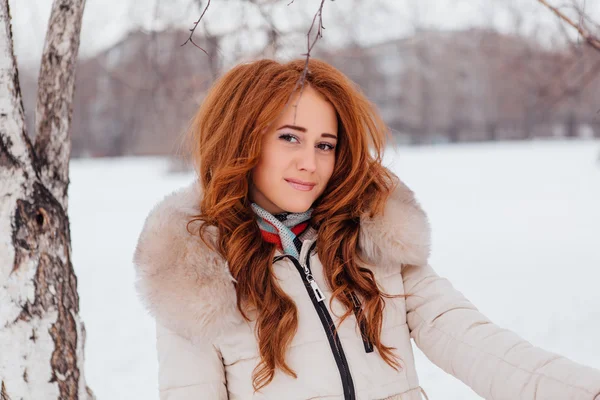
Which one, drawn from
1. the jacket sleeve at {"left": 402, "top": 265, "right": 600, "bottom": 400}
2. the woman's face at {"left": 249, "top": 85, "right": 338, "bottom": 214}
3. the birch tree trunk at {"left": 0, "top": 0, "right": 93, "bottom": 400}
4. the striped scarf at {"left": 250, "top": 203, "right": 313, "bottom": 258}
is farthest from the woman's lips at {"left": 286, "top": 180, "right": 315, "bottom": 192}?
the birch tree trunk at {"left": 0, "top": 0, "right": 93, "bottom": 400}

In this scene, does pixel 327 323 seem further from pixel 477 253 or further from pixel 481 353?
pixel 477 253

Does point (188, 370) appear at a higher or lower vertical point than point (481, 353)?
lower

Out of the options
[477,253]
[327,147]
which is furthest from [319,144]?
[477,253]

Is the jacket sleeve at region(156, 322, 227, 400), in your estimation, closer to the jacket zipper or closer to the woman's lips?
the jacket zipper

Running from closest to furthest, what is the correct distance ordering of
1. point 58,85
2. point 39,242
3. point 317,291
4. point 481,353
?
point 481,353 → point 317,291 → point 39,242 → point 58,85

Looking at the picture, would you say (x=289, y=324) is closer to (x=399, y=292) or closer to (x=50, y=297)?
(x=399, y=292)

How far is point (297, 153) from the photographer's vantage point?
1.59 metres

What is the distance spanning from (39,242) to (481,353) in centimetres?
141

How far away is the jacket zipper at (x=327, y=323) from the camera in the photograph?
56.7 inches

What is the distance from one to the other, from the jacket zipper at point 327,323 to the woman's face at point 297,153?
0.60ft

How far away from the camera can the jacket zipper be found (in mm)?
1441

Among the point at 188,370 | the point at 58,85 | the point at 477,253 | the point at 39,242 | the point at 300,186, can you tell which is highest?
the point at 58,85

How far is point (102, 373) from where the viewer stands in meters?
3.86

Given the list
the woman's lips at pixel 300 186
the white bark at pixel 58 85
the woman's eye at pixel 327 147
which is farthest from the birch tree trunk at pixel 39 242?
the woman's eye at pixel 327 147
